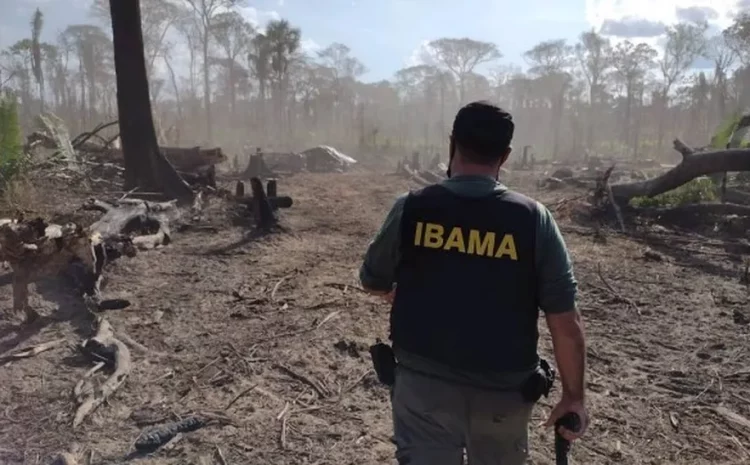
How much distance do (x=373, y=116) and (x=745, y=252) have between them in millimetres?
56108

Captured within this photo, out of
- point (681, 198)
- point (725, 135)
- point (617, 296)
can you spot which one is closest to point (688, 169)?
point (681, 198)

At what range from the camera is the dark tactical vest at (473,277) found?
162cm

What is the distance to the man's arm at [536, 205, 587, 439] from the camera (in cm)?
164

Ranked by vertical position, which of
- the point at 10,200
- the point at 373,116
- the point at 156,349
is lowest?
the point at 156,349

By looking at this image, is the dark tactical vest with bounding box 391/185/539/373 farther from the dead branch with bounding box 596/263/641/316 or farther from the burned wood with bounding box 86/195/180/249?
the burned wood with bounding box 86/195/180/249

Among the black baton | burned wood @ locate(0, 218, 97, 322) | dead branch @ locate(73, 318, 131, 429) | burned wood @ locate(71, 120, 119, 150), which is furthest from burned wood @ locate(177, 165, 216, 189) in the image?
the black baton

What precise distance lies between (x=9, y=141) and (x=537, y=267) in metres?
8.63

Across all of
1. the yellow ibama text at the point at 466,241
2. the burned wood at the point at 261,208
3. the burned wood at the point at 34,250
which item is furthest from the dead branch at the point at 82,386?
the burned wood at the point at 261,208

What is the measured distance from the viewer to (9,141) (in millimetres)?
8211

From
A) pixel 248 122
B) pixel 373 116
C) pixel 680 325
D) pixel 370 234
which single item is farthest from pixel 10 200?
pixel 373 116

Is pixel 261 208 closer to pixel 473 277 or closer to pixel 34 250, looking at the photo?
pixel 34 250

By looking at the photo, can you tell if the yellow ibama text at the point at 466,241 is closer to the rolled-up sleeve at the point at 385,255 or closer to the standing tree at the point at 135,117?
the rolled-up sleeve at the point at 385,255

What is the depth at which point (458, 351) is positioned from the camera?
66.4 inches

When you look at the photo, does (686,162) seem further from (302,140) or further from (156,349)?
(302,140)
